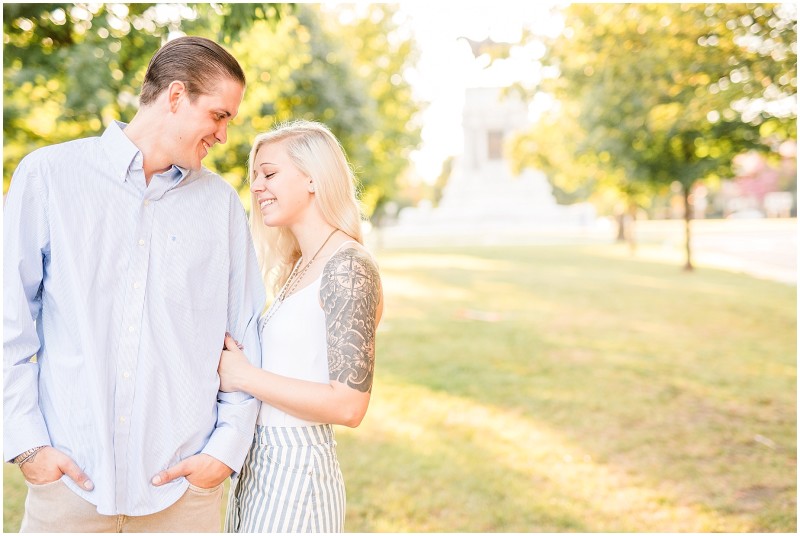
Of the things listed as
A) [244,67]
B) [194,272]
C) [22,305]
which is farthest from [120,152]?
[244,67]

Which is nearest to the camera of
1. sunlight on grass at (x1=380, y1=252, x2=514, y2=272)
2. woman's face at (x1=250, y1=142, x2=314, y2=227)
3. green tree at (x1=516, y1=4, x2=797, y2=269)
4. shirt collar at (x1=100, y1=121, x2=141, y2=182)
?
shirt collar at (x1=100, y1=121, x2=141, y2=182)

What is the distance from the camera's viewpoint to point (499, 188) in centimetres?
5638

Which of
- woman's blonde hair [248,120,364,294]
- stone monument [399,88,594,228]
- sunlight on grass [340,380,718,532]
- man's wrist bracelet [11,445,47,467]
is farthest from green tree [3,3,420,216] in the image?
stone monument [399,88,594,228]

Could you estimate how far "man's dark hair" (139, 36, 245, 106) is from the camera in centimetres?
235

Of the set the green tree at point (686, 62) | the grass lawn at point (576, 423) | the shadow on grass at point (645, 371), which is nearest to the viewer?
the grass lawn at point (576, 423)

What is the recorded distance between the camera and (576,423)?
24.1ft

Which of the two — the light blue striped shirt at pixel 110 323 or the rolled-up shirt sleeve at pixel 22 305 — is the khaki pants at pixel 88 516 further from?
the rolled-up shirt sleeve at pixel 22 305

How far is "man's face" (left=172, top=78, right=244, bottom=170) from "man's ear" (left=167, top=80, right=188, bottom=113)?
1cm

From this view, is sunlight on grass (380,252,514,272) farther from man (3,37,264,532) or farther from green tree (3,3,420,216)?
man (3,37,264,532)

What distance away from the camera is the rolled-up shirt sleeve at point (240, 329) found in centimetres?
240

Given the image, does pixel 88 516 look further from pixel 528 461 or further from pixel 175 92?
pixel 528 461

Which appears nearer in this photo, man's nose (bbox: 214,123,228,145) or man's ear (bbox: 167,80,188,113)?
man's ear (bbox: 167,80,188,113)

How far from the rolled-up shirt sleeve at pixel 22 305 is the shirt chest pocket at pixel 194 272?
355 mm

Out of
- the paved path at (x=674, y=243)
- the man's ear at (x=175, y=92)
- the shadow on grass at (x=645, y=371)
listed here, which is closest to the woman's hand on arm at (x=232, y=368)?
the man's ear at (x=175, y=92)
